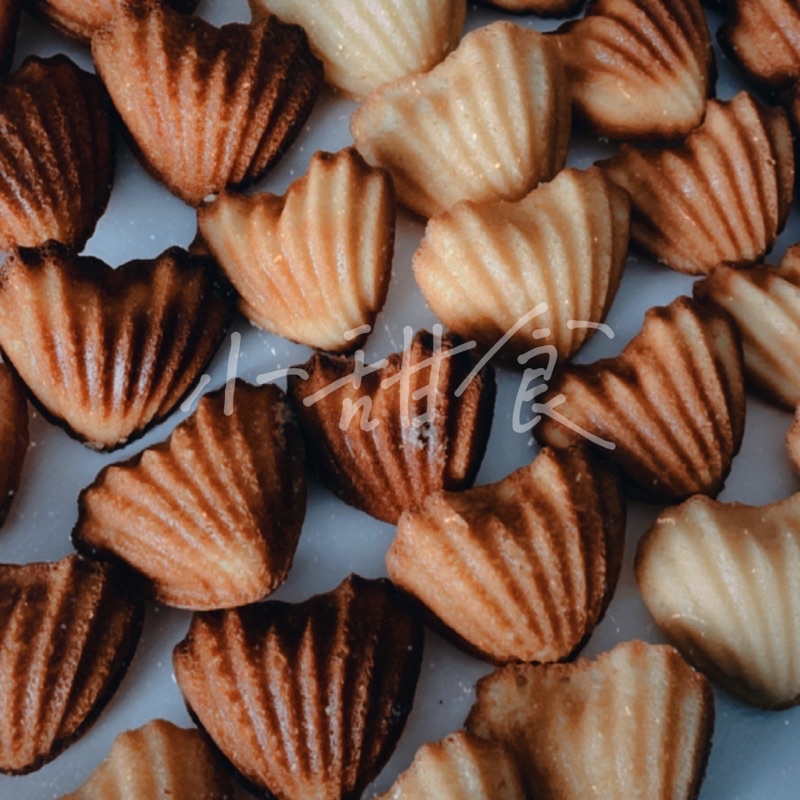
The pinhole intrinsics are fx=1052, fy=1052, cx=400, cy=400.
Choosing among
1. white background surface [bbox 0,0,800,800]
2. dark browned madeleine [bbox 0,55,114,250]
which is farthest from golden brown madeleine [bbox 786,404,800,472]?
dark browned madeleine [bbox 0,55,114,250]

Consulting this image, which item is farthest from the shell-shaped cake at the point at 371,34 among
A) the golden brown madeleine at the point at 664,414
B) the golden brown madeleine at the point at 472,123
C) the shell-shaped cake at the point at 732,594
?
the shell-shaped cake at the point at 732,594

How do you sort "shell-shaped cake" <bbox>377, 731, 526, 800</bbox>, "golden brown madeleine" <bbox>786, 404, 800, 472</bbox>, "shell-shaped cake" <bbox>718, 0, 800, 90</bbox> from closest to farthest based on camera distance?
"shell-shaped cake" <bbox>377, 731, 526, 800</bbox>, "golden brown madeleine" <bbox>786, 404, 800, 472</bbox>, "shell-shaped cake" <bbox>718, 0, 800, 90</bbox>

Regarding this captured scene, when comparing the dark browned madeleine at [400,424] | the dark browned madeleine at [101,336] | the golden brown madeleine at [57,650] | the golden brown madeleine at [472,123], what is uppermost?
the golden brown madeleine at [472,123]

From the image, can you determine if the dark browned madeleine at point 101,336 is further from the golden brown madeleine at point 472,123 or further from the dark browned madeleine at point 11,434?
the golden brown madeleine at point 472,123

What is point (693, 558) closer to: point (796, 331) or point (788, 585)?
point (788, 585)

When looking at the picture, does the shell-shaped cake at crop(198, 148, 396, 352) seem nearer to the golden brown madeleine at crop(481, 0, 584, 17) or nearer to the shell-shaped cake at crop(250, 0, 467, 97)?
the shell-shaped cake at crop(250, 0, 467, 97)

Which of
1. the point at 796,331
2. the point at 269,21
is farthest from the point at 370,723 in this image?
the point at 269,21
